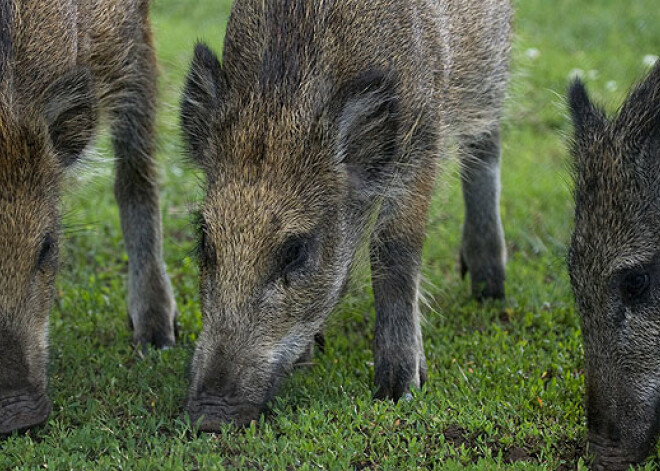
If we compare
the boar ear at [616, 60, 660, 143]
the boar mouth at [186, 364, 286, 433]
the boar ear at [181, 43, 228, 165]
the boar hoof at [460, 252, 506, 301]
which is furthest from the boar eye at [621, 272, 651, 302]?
the boar hoof at [460, 252, 506, 301]

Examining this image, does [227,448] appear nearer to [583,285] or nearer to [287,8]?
[583,285]

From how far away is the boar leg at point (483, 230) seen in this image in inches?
282

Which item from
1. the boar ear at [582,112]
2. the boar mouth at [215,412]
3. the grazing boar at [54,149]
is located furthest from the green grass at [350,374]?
the boar ear at [582,112]

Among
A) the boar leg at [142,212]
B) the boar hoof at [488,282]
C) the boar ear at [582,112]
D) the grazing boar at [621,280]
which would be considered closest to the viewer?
the grazing boar at [621,280]

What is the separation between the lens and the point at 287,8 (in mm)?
5516

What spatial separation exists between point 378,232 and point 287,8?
1.20 metres

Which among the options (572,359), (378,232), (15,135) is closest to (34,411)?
(15,135)

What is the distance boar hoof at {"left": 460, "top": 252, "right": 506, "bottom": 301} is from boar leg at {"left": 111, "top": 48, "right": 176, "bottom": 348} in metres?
1.91

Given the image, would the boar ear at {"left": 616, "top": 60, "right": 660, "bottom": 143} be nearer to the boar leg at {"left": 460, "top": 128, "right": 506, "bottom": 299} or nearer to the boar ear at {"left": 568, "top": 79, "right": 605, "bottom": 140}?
the boar ear at {"left": 568, "top": 79, "right": 605, "bottom": 140}

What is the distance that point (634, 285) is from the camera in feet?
15.8

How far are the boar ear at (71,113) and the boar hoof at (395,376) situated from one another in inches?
74.4

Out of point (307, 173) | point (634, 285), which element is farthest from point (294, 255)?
point (634, 285)

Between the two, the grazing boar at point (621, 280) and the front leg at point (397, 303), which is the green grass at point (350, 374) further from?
the grazing boar at point (621, 280)

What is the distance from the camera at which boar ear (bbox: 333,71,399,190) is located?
530cm
